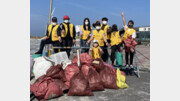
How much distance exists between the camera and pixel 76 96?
4.12 meters

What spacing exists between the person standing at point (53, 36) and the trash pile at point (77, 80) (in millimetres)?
1547

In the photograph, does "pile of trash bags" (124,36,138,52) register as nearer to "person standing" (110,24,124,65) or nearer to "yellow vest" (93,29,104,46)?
"person standing" (110,24,124,65)

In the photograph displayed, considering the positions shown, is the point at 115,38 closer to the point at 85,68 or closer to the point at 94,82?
the point at 85,68

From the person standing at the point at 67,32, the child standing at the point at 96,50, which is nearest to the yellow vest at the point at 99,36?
the child standing at the point at 96,50

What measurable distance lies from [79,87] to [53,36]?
2.95 meters

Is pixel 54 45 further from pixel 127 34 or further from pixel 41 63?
pixel 127 34

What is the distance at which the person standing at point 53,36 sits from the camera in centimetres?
634

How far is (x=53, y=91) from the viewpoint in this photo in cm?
394

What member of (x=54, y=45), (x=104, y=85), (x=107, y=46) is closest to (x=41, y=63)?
(x=54, y=45)

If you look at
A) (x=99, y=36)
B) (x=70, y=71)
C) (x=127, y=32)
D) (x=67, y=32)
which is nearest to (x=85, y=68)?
(x=70, y=71)

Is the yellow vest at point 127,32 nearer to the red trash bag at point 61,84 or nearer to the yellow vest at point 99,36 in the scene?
Answer: the yellow vest at point 99,36

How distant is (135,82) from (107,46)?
5.75 feet

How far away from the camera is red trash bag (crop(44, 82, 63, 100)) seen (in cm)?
391

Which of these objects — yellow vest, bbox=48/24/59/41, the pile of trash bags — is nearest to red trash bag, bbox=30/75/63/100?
yellow vest, bbox=48/24/59/41
